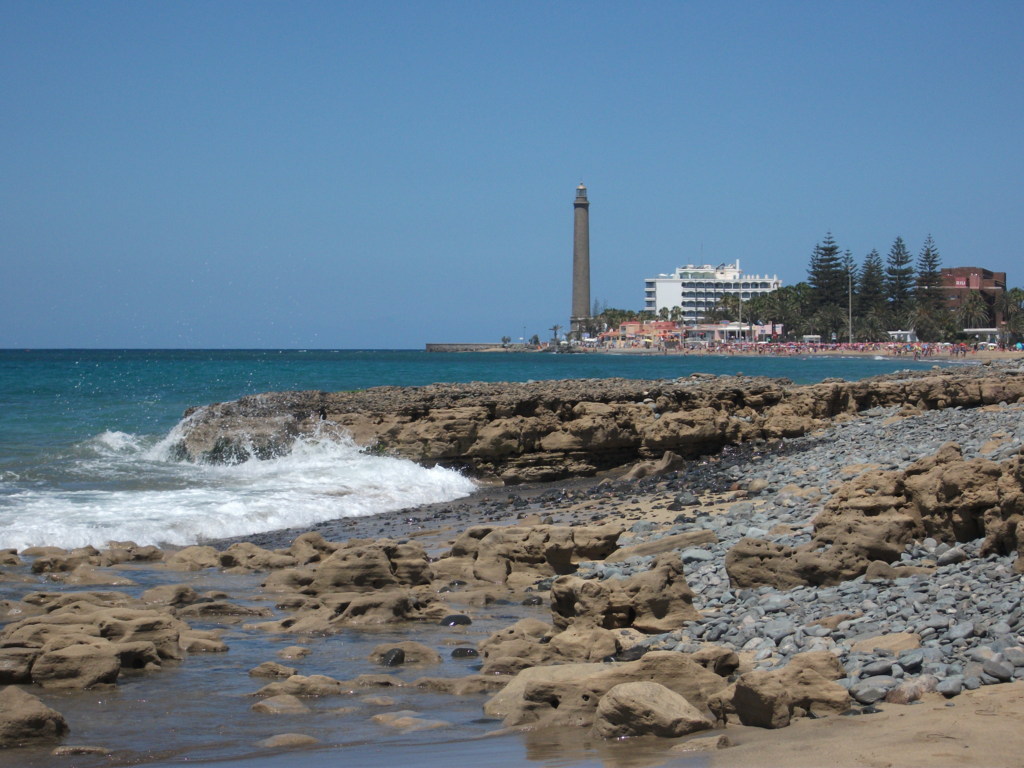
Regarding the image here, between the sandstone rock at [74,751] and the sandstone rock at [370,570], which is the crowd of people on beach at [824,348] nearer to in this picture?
the sandstone rock at [370,570]

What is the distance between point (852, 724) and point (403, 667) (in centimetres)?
358

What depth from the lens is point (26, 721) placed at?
5.93 metres

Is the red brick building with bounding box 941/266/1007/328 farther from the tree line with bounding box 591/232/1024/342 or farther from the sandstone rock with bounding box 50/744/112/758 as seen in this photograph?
the sandstone rock with bounding box 50/744/112/758

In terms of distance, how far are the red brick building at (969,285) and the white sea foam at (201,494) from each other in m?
120

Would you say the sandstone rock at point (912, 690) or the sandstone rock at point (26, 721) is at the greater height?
the sandstone rock at point (912, 690)

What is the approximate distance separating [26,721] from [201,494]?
11.4 m

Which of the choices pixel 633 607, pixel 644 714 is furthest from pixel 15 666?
pixel 633 607

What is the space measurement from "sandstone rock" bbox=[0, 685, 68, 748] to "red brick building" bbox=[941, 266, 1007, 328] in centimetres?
13244

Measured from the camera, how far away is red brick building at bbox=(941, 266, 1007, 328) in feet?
422

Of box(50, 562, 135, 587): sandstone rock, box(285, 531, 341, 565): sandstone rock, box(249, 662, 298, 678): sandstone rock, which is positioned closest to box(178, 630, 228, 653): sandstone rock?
box(249, 662, 298, 678): sandstone rock

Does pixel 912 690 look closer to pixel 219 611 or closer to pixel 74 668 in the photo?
pixel 74 668

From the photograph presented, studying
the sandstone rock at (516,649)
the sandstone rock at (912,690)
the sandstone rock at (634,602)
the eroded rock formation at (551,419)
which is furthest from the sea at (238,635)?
the sandstone rock at (912,690)

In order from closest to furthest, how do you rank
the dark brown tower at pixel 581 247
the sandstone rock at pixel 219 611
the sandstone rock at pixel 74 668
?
the sandstone rock at pixel 74 668 < the sandstone rock at pixel 219 611 < the dark brown tower at pixel 581 247

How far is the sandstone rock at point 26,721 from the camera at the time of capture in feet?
19.3
